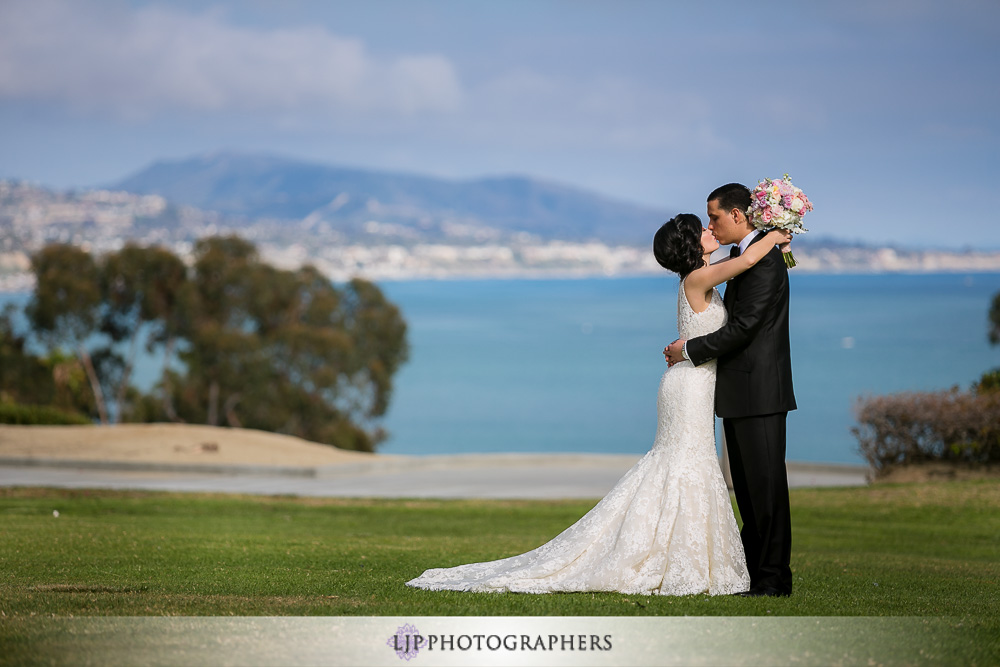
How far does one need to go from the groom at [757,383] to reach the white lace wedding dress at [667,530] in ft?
0.45

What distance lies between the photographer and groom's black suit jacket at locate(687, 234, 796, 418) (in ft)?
21.2

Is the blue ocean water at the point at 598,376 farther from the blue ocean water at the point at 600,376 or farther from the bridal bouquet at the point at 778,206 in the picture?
the bridal bouquet at the point at 778,206

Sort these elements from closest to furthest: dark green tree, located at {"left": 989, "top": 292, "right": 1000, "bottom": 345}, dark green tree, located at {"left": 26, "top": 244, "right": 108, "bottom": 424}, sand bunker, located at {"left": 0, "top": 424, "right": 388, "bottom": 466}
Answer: sand bunker, located at {"left": 0, "top": 424, "right": 388, "bottom": 466}, dark green tree, located at {"left": 989, "top": 292, "right": 1000, "bottom": 345}, dark green tree, located at {"left": 26, "top": 244, "right": 108, "bottom": 424}

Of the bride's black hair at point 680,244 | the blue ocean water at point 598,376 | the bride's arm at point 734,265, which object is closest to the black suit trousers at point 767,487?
the bride's arm at point 734,265

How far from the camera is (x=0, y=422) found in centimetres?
2595

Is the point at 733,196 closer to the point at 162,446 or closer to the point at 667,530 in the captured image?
the point at 667,530

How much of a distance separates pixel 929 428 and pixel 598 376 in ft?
289

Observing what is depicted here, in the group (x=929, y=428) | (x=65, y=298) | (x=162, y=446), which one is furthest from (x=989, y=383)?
(x=65, y=298)

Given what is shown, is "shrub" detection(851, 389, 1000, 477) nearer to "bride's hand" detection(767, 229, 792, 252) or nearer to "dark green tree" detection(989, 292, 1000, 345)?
"bride's hand" detection(767, 229, 792, 252)

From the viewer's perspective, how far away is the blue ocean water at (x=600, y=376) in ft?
237

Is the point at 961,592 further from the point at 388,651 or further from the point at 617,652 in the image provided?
the point at 388,651

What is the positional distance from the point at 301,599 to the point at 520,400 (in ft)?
279

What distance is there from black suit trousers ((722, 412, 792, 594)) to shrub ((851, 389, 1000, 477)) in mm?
11644

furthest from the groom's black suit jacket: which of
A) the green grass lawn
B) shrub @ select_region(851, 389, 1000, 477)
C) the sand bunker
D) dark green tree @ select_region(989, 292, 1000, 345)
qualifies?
dark green tree @ select_region(989, 292, 1000, 345)
